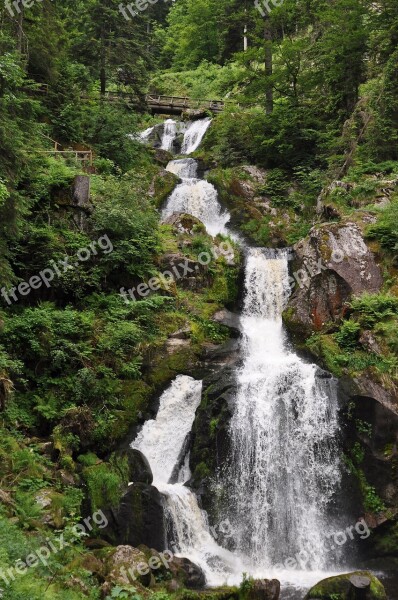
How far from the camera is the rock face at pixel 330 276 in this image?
1712cm

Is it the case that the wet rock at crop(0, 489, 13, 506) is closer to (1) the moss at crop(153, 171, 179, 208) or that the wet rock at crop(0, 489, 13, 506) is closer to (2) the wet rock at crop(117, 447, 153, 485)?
(2) the wet rock at crop(117, 447, 153, 485)

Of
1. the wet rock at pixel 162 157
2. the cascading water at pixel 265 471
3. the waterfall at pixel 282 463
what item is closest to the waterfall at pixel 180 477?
the cascading water at pixel 265 471

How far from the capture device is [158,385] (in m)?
15.4

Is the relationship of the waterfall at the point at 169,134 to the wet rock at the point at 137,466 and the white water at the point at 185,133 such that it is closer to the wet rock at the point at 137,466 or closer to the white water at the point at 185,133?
the white water at the point at 185,133

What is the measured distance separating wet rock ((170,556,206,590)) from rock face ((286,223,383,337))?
885 centimetres

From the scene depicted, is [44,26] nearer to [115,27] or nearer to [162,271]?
[115,27]

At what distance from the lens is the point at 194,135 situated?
31.4 metres

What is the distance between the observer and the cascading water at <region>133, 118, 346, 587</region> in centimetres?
1223

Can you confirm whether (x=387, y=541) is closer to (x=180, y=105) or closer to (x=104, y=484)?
(x=104, y=484)

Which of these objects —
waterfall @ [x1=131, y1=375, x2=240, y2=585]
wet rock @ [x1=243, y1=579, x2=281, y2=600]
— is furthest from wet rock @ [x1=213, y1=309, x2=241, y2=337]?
wet rock @ [x1=243, y1=579, x2=281, y2=600]

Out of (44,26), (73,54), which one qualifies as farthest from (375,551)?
(73,54)

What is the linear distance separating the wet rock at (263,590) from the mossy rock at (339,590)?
0.62m

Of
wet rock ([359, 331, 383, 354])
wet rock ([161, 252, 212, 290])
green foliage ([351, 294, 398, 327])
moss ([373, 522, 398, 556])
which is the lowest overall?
moss ([373, 522, 398, 556])

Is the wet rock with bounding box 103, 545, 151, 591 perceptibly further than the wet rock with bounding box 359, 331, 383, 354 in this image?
No
